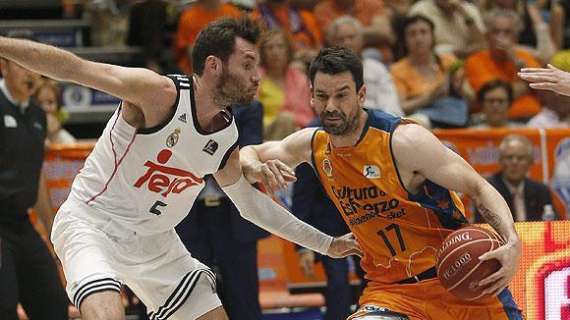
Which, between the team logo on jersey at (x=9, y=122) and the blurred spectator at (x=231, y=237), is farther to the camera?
the blurred spectator at (x=231, y=237)

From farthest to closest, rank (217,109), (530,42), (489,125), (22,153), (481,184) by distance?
(530,42), (489,125), (22,153), (217,109), (481,184)

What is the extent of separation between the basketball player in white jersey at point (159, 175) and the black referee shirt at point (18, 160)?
1.86 meters

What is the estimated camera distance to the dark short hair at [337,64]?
233 inches

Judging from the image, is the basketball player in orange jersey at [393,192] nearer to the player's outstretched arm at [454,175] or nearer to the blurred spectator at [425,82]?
the player's outstretched arm at [454,175]

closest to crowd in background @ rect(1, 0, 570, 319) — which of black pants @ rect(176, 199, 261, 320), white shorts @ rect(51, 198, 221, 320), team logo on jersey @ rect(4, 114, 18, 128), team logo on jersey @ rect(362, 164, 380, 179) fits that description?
black pants @ rect(176, 199, 261, 320)

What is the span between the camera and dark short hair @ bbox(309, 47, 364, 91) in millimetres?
5930

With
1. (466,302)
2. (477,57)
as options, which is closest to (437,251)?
(466,302)

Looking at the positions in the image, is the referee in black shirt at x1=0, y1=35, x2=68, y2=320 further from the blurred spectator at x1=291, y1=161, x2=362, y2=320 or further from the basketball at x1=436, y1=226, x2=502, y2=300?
the basketball at x1=436, y1=226, x2=502, y2=300

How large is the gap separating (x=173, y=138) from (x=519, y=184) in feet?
15.5

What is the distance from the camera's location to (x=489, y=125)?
1093 centimetres

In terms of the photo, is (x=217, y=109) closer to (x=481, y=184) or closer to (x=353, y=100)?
(x=353, y=100)

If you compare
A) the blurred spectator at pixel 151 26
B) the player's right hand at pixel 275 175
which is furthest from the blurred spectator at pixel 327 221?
the blurred spectator at pixel 151 26

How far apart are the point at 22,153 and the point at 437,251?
344 centimetres

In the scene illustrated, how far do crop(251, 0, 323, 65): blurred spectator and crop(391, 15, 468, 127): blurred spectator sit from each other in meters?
1.09
